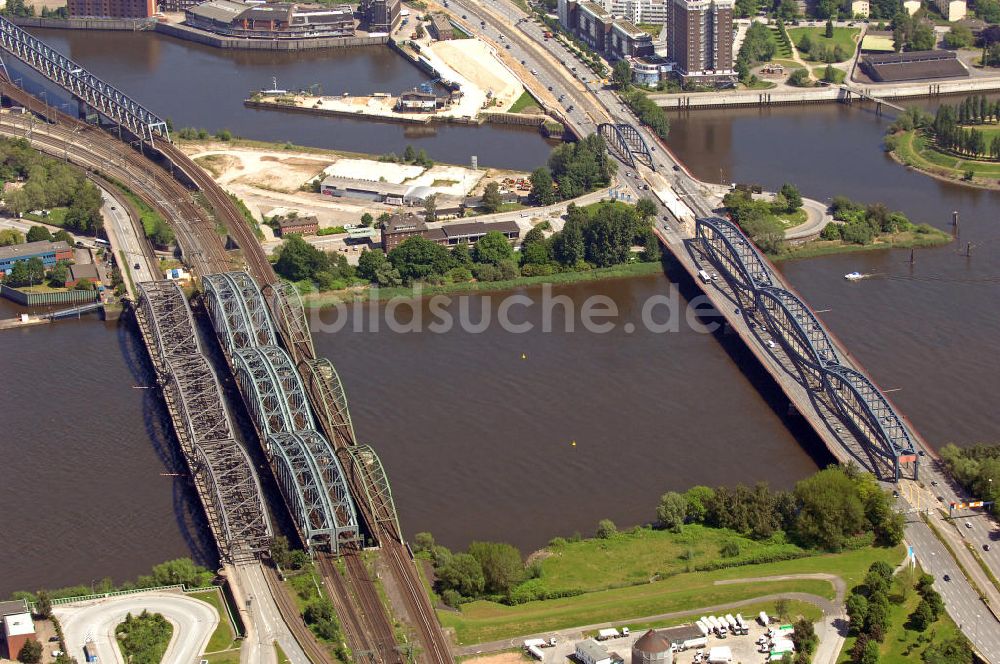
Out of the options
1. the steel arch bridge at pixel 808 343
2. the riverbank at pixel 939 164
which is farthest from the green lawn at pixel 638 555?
the riverbank at pixel 939 164

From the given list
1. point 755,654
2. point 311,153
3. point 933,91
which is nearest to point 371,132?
point 311,153

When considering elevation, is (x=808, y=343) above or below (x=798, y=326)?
below

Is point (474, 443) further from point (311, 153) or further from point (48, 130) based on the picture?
point (48, 130)

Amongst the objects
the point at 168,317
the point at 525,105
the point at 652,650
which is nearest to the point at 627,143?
the point at 525,105

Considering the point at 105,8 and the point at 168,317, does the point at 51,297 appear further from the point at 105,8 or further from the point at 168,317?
the point at 105,8

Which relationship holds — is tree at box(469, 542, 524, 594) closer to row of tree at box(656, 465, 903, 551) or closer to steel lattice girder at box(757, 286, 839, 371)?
row of tree at box(656, 465, 903, 551)

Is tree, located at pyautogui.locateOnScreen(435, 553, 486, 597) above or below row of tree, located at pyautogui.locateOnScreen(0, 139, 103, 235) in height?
below

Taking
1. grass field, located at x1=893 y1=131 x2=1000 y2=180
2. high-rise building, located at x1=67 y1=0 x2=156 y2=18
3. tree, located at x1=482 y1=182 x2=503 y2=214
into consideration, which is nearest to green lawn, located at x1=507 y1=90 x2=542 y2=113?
tree, located at x1=482 y1=182 x2=503 y2=214

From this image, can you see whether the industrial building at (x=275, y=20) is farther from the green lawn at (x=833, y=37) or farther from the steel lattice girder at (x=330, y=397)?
the steel lattice girder at (x=330, y=397)
